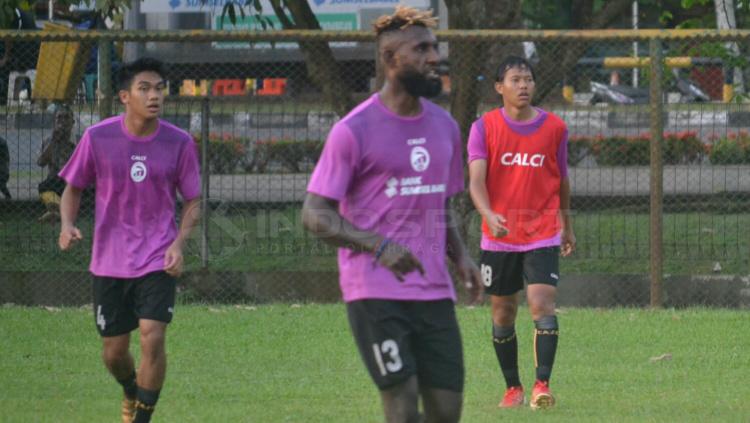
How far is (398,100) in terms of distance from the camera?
17.5 ft

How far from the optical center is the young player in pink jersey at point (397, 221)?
5.18 m

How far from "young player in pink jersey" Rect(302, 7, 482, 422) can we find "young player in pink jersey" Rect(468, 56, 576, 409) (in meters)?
2.84

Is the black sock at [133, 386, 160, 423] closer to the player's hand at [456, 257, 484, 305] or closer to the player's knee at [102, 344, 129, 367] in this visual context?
the player's knee at [102, 344, 129, 367]

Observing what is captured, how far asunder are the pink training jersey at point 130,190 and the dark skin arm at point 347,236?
2.07 metres

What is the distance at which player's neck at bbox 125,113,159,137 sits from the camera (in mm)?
7160

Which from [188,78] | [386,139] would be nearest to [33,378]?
[386,139]

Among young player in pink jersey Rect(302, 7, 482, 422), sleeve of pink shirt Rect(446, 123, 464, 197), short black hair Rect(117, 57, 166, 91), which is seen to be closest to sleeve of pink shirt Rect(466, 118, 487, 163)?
short black hair Rect(117, 57, 166, 91)

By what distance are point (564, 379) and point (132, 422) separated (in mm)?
3222

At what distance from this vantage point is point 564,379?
912 centimetres

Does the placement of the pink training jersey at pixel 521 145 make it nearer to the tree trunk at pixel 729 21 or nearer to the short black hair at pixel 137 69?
the short black hair at pixel 137 69

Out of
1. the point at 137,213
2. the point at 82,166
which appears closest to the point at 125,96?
the point at 82,166

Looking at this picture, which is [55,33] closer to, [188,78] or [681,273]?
[188,78]

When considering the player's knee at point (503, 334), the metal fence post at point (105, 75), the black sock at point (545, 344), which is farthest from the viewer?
the metal fence post at point (105, 75)
